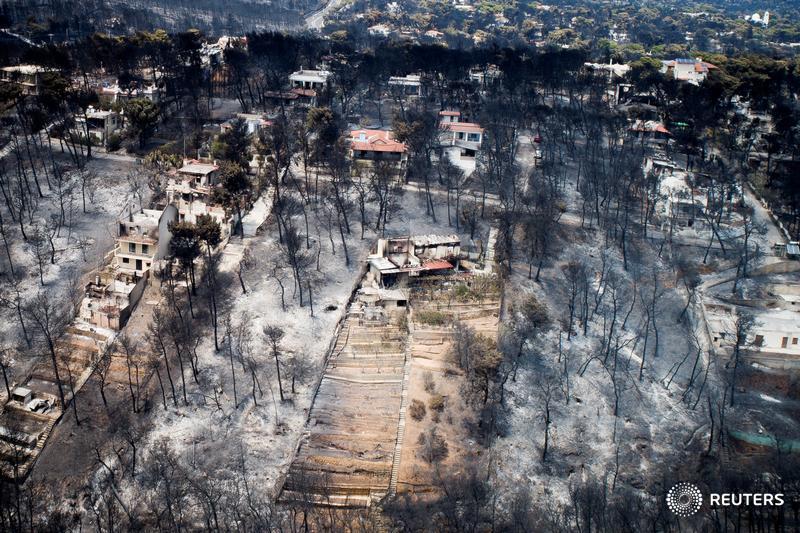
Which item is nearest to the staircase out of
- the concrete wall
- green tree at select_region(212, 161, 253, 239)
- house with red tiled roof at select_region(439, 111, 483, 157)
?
green tree at select_region(212, 161, 253, 239)

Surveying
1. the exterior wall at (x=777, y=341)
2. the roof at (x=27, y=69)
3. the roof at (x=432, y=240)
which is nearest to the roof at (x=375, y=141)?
the roof at (x=432, y=240)

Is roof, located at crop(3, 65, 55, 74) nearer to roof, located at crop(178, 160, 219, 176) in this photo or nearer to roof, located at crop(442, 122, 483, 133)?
roof, located at crop(178, 160, 219, 176)

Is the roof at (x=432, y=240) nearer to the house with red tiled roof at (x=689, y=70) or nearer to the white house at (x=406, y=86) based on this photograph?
the white house at (x=406, y=86)

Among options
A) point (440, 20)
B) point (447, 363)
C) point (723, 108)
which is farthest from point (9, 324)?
point (440, 20)

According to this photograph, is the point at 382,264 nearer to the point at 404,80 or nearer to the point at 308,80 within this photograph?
the point at 308,80

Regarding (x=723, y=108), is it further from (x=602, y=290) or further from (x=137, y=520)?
(x=137, y=520)

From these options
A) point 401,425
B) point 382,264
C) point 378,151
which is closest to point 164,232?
point 382,264
